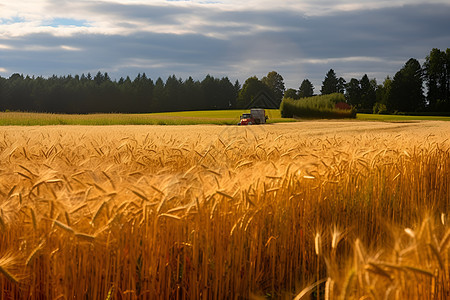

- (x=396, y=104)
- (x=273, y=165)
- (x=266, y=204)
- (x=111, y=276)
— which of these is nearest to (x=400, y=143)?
(x=273, y=165)

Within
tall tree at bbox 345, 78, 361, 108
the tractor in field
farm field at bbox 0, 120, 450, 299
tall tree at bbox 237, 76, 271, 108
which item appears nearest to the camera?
farm field at bbox 0, 120, 450, 299

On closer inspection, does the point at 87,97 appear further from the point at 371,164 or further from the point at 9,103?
the point at 371,164

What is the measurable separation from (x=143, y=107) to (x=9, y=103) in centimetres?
2200

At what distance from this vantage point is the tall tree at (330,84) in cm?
8638

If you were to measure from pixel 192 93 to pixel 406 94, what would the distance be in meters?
35.8

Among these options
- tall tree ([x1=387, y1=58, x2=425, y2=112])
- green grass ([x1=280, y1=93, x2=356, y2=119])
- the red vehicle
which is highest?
tall tree ([x1=387, y1=58, x2=425, y2=112])

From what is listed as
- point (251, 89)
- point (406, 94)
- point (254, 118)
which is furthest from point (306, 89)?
point (254, 118)

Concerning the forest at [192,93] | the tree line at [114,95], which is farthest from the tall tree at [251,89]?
the tree line at [114,95]

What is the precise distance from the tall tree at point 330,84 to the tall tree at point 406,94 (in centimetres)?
1539

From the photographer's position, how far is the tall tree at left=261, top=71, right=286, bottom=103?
68.7 metres

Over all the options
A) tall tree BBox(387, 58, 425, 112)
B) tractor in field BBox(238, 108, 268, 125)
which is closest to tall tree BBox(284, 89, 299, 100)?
tall tree BBox(387, 58, 425, 112)

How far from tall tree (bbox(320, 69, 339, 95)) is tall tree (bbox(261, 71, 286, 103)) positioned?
17.4m

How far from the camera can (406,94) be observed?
234 ft

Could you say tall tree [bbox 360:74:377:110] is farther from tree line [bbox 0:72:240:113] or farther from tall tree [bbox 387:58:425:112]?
tree line [bbox 0:72:240:113]
